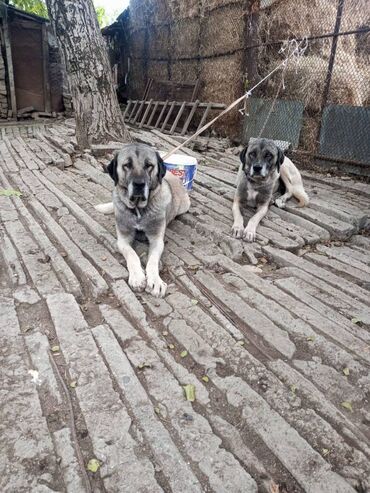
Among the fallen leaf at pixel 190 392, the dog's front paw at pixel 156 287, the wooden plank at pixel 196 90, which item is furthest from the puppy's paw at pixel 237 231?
the wooden plank at pixel 196 90

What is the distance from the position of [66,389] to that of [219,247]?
2.28 m

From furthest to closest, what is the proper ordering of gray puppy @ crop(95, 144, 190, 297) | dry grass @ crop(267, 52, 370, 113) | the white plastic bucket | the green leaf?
dry grass @ crop(267, 52, 370, 113) < the white plastic bucket < the green leaf < gray puppy @ crop(95, 144, 190, 297)

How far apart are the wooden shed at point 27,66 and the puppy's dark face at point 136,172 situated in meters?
11.9

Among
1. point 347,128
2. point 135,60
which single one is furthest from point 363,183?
point 135,60

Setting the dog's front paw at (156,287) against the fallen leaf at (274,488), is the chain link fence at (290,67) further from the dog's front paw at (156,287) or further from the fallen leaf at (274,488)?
the fallen leaf at (274,488)

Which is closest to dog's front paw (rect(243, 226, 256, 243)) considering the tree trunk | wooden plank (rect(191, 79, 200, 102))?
the tree trunk

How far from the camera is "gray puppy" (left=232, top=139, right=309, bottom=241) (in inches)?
172

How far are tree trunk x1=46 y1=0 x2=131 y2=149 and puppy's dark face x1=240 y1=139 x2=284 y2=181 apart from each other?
404 centimetres

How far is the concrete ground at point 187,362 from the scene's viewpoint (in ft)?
5.54

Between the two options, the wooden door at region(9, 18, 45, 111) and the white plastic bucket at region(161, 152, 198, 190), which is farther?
the wooden door at region(9, 18, 45, 111)

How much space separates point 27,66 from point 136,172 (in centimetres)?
1281

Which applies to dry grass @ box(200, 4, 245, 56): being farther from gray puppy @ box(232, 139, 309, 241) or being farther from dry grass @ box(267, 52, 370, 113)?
gray puppy @ box(232, 139, 309, 241)

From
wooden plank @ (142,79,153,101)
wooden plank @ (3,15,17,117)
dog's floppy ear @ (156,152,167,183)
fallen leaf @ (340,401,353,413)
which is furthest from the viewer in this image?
wooden plank @ (142,79,153,101)

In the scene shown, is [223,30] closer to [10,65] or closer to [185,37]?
[185,37]
